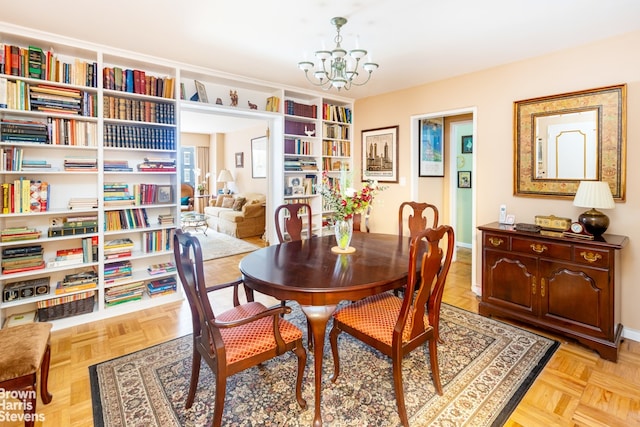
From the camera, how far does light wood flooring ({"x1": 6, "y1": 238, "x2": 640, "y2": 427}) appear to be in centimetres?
174

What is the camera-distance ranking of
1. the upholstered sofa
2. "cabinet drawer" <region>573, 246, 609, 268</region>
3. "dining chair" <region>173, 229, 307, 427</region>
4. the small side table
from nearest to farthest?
"dining chair" <region>173, 229, 307, 427</region>, "cabinet drawer" <region>573, 246, 609, 268</region>, the upholstered sofa, the small side table

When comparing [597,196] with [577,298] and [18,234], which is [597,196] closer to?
[577,298]

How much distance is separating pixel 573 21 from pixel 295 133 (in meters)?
2.95

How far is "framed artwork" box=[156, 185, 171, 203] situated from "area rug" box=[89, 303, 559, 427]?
4.68 feet

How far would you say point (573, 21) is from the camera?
2.37 metres

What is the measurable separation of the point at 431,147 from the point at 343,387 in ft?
11.7

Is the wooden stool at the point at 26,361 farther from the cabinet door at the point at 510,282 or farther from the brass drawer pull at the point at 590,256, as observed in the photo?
the brass drawer pull at the point at 590,256

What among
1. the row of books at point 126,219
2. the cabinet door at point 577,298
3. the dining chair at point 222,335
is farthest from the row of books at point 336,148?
the dining chair at point 222,335

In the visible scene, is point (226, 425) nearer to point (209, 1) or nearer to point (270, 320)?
point (270, 320)

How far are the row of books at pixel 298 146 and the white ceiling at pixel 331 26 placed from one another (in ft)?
4.04

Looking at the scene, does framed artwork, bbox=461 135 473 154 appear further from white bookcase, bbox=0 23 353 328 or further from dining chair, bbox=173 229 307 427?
dining chair, bbox=173 229 307 427

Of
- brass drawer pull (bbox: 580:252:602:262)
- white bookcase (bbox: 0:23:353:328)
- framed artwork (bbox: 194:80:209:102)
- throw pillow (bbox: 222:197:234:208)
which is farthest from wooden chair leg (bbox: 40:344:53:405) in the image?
throw pillow (bbox: 222:197:234:208)

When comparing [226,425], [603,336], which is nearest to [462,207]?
[603,336]

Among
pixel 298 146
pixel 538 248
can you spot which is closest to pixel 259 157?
pixel 298 146
